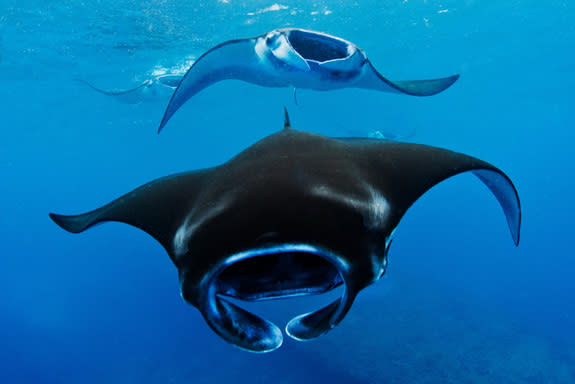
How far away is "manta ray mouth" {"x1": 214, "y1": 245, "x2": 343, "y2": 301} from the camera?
1677mm

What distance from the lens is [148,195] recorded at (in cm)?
194

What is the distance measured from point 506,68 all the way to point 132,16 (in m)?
29.5

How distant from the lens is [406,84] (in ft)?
18.7

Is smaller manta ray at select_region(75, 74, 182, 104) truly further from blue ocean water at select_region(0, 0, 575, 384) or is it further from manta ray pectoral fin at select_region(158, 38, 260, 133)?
manta ray pectoral fin at select_region(158, 38, 260, 133)

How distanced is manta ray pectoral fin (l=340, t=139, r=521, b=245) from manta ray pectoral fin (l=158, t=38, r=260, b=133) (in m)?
3.68

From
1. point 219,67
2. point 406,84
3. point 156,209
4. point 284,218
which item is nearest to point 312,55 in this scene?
point 219,67

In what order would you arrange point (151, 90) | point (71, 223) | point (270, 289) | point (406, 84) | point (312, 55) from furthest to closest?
point (151, 90), point (406, 84), point (312, 55), point (71, 223), point (270, 289)

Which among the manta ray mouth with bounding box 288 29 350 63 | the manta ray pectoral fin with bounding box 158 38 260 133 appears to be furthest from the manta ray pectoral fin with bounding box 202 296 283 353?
the manta ray mouth with bounding box 288 29 350 63

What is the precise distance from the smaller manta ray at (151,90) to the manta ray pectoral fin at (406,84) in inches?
397

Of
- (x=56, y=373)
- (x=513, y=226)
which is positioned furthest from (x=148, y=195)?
(x=56, y=373)

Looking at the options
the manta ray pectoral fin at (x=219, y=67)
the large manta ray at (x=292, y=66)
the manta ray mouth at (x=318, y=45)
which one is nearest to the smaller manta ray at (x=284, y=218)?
the large manta ray at (x=292, y=66)

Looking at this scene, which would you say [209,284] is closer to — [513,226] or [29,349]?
[513,226]

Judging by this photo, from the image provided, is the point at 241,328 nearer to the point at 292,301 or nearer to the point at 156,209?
the point at 156,209

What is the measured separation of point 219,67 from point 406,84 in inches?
121
